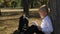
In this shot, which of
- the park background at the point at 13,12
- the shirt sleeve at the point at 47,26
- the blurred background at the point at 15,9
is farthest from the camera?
the blurred background at the point at 15,9

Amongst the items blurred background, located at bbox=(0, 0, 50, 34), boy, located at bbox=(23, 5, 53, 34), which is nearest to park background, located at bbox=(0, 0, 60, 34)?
blurred background, located at bbox=(0, 0, 50, 34)

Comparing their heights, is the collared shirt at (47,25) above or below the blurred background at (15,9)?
A: above

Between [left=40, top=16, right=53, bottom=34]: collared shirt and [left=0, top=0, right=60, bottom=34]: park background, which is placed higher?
[left=40, top=16, right=53, bottom=34]: collared shirt

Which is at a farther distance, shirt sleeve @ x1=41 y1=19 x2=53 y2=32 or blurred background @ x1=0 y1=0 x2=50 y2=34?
blurred background @ x1=0 y1=0 x2=50 y2=34

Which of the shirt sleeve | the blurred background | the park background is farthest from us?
the blurred background

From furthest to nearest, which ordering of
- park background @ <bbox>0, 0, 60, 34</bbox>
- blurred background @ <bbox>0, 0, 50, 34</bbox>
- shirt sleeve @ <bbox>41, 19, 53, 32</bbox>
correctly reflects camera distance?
1. blurred background @ <bbox>0, 0, 50, 34</bbox>
2. park background @ <bbox>0, 0, 60, 34</bbox>
3. shirt sleeve @ <bbox>41, 19, 53, 32</bbox>

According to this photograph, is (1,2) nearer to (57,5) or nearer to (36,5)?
(36,5)

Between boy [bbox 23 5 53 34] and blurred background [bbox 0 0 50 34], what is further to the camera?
blurred background [bbox 0 0 50 34]

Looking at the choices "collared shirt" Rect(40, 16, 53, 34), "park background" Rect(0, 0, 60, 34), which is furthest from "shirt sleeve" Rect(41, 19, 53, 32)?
"park background" Rect(0, 0, 60, 34)

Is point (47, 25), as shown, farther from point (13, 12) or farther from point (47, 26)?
point (13, 12)

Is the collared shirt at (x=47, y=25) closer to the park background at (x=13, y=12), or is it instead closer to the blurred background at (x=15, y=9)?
the park background at (x=13, y=12)

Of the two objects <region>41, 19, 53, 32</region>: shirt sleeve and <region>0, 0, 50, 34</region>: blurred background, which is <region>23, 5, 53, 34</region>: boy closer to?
<region>41, 19, 53, 32</region>: shirt sleeve

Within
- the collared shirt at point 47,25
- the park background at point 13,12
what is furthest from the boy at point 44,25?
the park background at point 13,12

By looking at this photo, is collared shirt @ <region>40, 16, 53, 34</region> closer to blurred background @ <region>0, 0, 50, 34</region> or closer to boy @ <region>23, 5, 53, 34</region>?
boy @ <region>23, 5, 53, 34</region>
